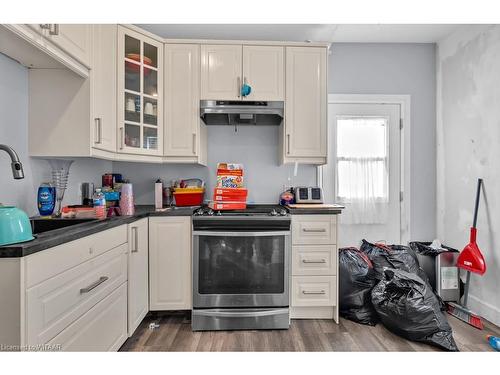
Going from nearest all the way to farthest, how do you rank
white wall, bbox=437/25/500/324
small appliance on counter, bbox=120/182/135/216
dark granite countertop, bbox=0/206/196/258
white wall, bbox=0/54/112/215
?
1. dark granite countertop, bbox=0/206/196/258
2. white wall, bbox=0/54/112/215
3. small appliance on counter, bbox=120/182/135/216
4. white wall, bbox=437/25/500/324

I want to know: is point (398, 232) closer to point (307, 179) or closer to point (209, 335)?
point (307, 179)

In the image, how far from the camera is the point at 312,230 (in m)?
2.12

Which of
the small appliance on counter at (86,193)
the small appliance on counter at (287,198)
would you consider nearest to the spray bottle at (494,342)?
the small appliance on counter at (287,198)

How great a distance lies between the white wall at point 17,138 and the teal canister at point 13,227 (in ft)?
2.18

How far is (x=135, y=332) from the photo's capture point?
2.00m

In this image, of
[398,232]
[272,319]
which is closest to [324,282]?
[272,319]

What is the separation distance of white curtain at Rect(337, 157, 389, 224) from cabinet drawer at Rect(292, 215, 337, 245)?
806mm

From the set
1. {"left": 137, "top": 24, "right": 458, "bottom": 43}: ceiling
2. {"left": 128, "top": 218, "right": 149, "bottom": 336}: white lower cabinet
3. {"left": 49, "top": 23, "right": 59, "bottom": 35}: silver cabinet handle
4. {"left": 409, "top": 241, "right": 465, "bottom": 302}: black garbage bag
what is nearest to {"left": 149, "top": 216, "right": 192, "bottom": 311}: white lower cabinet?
{"left": 128, "top": 218, "right": 149, "bottom": 336}: white lower cabinet

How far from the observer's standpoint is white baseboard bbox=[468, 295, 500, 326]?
84.9 inches

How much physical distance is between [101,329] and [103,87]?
155cm

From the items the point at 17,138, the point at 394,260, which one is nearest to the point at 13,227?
the point at 17,138

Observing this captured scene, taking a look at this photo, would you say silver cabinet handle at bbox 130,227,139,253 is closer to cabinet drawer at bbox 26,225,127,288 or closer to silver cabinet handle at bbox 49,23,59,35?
cabinet drawer at bbox 26,225,127,288

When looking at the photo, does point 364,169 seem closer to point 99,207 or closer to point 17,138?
point 99,207

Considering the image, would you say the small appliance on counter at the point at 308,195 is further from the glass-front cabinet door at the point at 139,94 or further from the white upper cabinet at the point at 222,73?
the glass-front cabinet door at the point at 139,94
